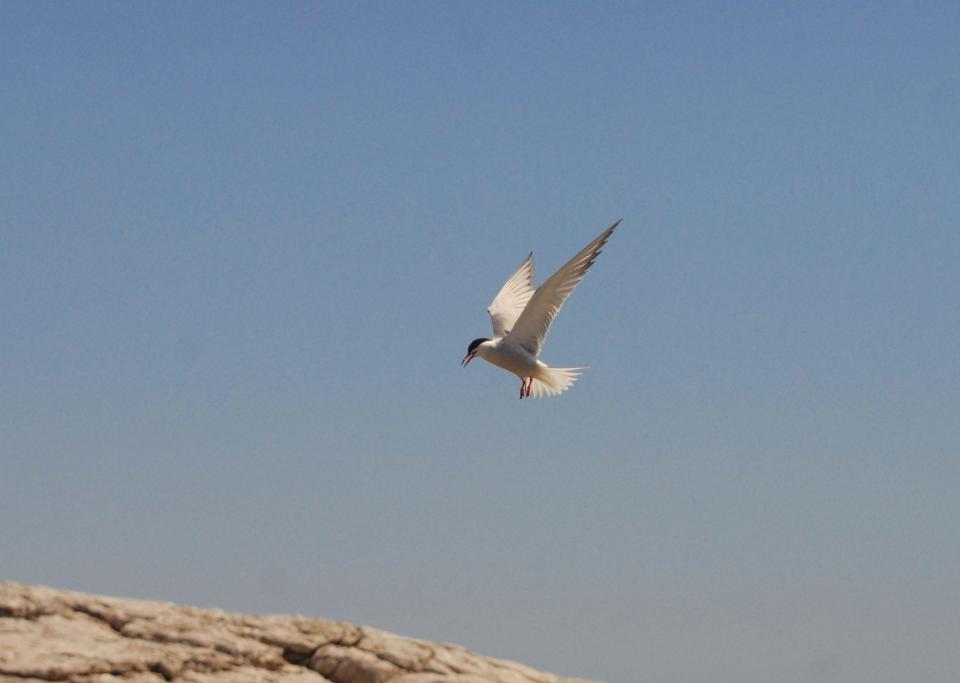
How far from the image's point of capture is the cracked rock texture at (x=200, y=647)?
10852 millimetres

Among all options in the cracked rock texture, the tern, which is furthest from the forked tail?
the cracked rock texture

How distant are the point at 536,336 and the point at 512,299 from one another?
13.7ft

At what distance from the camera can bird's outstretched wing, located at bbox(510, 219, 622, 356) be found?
21.0 meters

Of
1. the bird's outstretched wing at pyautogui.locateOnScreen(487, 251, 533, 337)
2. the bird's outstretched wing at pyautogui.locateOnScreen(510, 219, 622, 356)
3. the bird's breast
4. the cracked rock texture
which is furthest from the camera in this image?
the bird's outstretched wing at pyautogui.locateOnScreen(487, 251, 533, 337)

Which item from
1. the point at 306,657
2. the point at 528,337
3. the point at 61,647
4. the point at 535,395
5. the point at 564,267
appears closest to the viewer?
the point at 61,647

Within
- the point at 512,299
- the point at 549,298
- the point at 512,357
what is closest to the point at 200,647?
the point at 549,298


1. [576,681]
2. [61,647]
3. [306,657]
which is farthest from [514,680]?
[61,647]

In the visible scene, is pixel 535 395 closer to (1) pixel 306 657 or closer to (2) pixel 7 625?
(1) pixel 306 657

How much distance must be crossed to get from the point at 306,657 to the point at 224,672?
3.38ft

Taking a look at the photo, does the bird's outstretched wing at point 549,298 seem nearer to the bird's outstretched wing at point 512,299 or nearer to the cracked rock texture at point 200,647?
the bird's outstretched wing at point 512,299

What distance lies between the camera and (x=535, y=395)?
24.3 m

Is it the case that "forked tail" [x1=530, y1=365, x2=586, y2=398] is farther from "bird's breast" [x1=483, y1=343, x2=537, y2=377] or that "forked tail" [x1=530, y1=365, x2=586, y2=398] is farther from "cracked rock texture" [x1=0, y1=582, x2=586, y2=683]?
"cracked rock texture" [x1=0, y1=582, x2=586, y2=683]

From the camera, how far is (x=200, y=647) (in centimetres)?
1161

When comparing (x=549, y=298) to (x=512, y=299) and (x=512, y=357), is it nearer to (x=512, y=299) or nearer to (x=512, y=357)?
(x=512, y=357)
